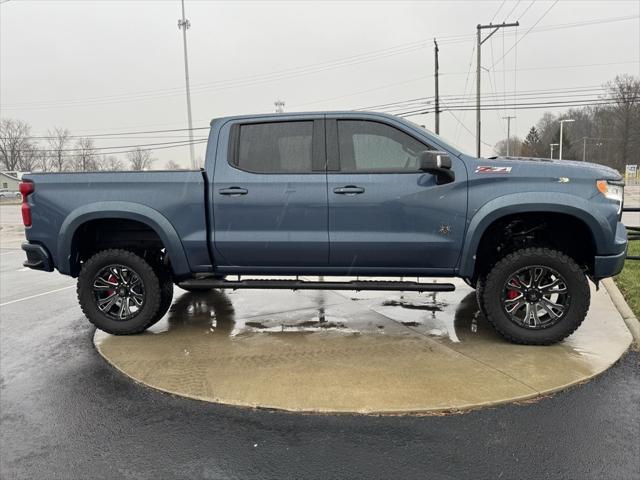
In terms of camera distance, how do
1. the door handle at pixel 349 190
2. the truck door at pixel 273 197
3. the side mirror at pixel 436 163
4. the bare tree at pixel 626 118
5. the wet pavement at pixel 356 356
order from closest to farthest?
the wet pavement at pixel 356 356
the side mirror at pixel 436 163
the door handle at pixel 349 190
the truck door at pixel 273 197
the bare tree at pixel 626 118

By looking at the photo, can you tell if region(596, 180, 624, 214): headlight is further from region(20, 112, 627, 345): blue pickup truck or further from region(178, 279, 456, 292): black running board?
region(178, 279, 456, 292): black running board

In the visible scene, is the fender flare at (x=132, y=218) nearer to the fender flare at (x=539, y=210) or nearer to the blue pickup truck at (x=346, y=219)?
the blue pickup truck at (x=346, y=219)

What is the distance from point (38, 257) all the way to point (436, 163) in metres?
3.93

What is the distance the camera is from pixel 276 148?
15.2 feet

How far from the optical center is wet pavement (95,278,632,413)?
350 centimetres

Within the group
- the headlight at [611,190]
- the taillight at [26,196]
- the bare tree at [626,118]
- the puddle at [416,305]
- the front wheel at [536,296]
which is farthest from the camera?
the bare tree at [626,118]

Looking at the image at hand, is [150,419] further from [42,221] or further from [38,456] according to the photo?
[42,221]

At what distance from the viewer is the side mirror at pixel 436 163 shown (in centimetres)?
399

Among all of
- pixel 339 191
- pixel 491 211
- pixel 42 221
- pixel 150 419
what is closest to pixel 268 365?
pixel 150 419

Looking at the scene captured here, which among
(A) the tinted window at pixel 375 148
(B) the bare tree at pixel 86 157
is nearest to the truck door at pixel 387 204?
(A) the tinted window at pixel 375 148

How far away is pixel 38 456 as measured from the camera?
2881 millimetres

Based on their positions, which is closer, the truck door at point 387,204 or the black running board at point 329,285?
the truck door at point 387,204

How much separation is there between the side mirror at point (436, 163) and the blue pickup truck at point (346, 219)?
0.05 ft

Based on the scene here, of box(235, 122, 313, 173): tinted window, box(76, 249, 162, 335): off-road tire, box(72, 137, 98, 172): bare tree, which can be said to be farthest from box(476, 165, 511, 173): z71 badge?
box(72, 137, 98, 172): bare tree
